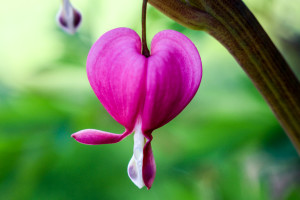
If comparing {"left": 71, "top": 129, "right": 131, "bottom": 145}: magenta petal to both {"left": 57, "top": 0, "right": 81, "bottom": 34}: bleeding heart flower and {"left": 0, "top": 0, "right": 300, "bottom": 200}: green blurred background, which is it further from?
{"left": 0, "top": 0, "right": 300, "bottom": 200}: green blurred background

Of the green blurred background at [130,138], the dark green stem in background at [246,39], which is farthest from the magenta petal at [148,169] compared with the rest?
the green blurred background at [130,138]

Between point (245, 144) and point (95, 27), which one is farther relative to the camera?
point (95, 27)

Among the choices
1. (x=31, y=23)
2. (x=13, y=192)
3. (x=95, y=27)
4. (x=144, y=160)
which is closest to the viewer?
(x=144, y=160)

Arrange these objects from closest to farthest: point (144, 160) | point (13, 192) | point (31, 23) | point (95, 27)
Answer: point (144, 160) < point (13, 192) < point (95, 27) < point (31, 23)

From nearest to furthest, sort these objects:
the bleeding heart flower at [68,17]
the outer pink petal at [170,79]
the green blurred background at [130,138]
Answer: the outer pink petal at [170,79]
the bleeding heart flower at [68,17]
the green blurred background at [130,138]

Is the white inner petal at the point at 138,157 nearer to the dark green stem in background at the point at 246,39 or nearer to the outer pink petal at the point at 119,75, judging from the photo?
the outer pink petal at the point at 119,75

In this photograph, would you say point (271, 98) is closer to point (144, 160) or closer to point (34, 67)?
point (144, 160)

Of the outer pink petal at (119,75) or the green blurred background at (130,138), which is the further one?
the green blurred background at (130,138)

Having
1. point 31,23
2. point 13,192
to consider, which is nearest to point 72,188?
point 13,192
